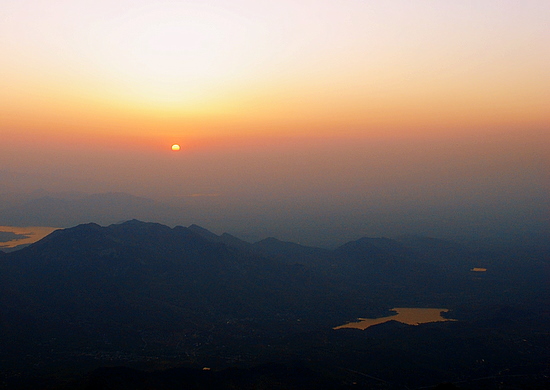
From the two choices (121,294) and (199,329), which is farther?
(121,294)

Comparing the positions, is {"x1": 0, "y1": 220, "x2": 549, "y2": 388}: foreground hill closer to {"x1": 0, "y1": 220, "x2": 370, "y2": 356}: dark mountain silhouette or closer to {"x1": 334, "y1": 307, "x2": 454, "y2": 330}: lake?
{"x1": 0, "y1": 220, "x2": 370, "y2": 356}: dark mountain silhouette

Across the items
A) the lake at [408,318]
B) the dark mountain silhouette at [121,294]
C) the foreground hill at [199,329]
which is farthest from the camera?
the lake at [408,318]

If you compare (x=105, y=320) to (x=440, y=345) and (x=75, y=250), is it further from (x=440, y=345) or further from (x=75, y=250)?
(x=440, y=345)

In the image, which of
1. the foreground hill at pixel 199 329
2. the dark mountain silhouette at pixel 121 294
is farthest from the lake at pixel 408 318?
the dark mountain silhouette at pixel 121 294

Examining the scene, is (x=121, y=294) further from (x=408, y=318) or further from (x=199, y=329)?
(x=408, y=318)

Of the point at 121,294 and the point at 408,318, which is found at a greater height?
the point at 121,294

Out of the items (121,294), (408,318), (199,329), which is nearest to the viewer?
(199,329)

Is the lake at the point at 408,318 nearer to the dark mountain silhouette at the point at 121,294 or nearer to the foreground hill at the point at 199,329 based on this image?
the foreground hill at the point at 199,329

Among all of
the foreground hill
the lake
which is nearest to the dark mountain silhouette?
the foreground hill

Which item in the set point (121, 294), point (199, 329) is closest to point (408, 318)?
point (199, 329)

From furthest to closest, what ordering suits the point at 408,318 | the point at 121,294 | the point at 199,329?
the point at 408,318 → the point at 121,294 → the point at 199,329
